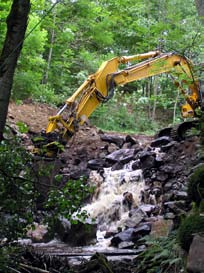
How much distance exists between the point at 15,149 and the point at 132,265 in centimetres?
259

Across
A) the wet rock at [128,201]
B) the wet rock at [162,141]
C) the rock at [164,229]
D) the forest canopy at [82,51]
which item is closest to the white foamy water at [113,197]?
the wet rock at [128,201]

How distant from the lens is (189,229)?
11.4 feet

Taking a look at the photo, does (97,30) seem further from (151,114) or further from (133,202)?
(133,202)

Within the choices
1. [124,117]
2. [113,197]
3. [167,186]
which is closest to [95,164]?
[113,197]

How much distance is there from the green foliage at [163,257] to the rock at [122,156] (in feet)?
25.2

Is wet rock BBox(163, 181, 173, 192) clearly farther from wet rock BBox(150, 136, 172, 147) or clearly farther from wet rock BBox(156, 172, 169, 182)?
wet rock BBox(150, 136, 172, 147)

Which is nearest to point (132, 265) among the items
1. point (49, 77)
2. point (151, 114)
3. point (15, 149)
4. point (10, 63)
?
point (15, 149)

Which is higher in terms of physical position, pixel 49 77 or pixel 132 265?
pixel 49 77

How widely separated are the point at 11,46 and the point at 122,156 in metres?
10.1

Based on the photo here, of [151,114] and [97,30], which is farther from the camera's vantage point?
[151,114]

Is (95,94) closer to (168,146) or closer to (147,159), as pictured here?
(147,159)

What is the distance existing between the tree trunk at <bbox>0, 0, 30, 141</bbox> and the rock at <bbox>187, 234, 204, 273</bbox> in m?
1.65

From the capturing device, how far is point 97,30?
20.3 m

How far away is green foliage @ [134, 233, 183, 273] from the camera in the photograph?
423 centimetres
